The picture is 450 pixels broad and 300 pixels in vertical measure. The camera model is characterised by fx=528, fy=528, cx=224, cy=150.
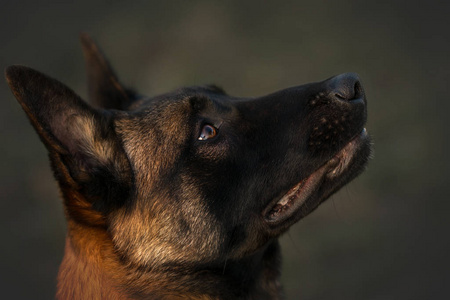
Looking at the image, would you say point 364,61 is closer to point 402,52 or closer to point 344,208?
point 402,52

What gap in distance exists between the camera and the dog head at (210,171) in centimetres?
331

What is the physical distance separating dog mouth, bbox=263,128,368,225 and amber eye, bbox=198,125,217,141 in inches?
23.4

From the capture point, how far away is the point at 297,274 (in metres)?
7.09

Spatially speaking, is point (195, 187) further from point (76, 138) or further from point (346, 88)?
point (346, 88)

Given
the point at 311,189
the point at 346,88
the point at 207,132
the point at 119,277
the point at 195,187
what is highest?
the point at 346,88

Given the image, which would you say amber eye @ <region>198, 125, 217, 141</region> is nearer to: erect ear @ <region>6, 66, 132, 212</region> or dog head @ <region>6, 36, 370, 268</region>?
dog head @ <region>6, 36, 370, 268</region>

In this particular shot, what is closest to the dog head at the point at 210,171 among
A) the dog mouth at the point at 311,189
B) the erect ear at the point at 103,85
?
the dog mouth at the point at 311,189

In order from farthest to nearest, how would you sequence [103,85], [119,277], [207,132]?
[103,85] → [207,132] → [119,277]

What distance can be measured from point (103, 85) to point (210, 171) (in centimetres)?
165

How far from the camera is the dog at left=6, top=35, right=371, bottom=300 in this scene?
10.8 feet

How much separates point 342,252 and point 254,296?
386 cm

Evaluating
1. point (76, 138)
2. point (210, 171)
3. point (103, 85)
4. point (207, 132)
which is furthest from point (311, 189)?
point (103, 85)

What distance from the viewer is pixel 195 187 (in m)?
3.32

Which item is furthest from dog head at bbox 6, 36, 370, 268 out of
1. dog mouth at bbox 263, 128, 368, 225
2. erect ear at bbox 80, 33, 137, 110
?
erect ear at bbox 80, 33, 137, 110
